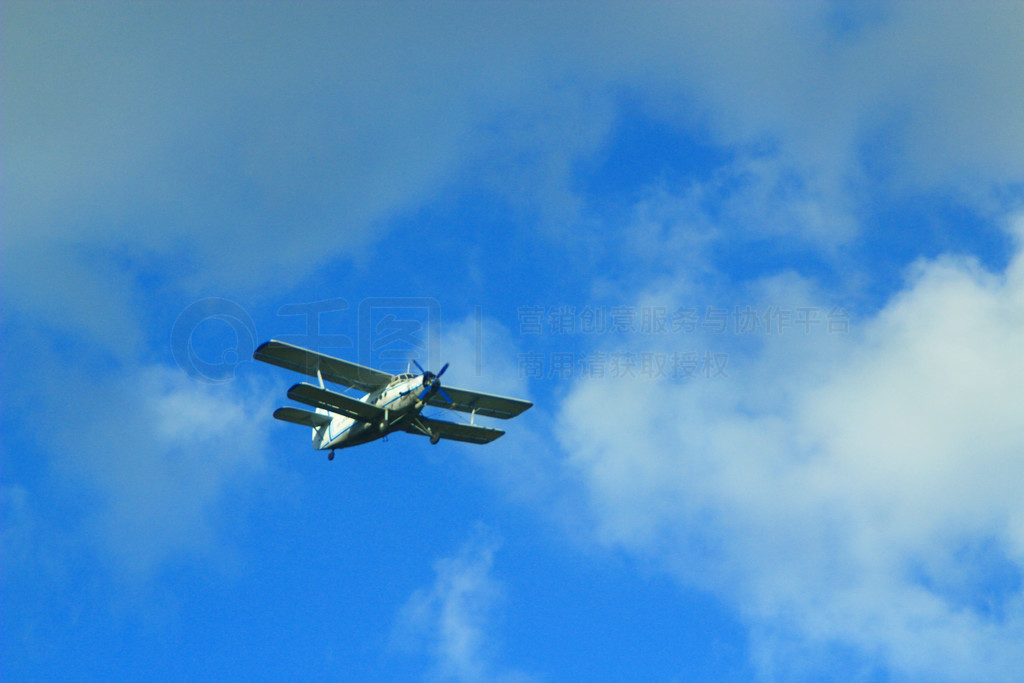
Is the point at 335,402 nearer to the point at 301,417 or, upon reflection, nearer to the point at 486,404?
the point at 301,417

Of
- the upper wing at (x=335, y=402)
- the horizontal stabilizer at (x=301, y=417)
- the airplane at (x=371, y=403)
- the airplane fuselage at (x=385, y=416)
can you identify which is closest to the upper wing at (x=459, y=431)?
the airplane at (x=371, y=403)

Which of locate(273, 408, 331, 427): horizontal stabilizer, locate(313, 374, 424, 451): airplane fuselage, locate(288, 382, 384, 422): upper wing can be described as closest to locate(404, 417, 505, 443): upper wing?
locate(313, 374, 424, 451): airplane fuselage

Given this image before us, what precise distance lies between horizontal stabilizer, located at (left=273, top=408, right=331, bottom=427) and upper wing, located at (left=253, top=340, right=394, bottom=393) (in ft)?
8.94

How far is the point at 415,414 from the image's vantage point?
51.6 m

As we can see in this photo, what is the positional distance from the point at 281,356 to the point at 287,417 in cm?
503

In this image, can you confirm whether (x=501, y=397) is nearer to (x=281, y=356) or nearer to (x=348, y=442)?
(x=348, y=442)

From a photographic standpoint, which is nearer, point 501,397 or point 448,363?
point 448,363

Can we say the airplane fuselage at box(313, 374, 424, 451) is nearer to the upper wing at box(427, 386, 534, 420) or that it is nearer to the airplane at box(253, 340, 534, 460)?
the airplane at box(253, 340, 534, 460)

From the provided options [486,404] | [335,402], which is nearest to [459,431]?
[486,404]

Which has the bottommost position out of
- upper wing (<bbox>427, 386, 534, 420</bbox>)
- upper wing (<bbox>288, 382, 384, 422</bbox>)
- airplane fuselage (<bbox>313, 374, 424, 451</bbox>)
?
upper wing (<bbox>288, 382, 384, 422</bbox>)

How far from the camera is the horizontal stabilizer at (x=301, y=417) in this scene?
5369cm

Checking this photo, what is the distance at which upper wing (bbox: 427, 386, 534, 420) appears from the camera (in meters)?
55.6

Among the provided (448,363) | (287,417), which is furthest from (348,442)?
A: (448,363)

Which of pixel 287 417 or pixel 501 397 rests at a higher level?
pixel 501 397
